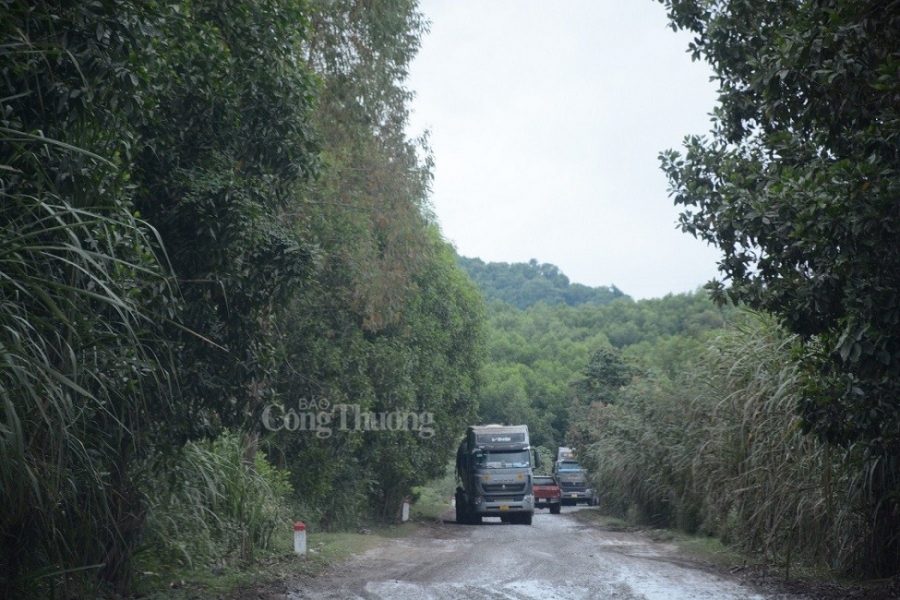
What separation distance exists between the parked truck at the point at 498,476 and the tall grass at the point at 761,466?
965cm

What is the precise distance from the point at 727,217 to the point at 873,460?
389cm

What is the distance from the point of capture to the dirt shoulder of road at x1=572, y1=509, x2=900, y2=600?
1170 cm

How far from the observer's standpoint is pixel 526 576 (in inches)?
543

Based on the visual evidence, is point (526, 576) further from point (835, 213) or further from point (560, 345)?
point (560, 345)

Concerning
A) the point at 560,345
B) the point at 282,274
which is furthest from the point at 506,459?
the point at 560,345

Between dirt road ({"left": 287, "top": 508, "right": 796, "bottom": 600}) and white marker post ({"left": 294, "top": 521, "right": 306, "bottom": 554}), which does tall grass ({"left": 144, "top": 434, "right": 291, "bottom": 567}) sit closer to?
white marker post ({"left": 294, "top": 521, "right": 306, "bottom": 554})

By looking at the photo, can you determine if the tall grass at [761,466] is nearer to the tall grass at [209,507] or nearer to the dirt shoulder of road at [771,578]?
the dirt shoulder of road at [771,578]

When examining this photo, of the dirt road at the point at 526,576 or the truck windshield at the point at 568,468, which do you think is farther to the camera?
the truck windshield at the point at 568,468

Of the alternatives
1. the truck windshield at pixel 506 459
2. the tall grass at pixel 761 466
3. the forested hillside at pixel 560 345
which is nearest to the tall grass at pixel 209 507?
the tall grass at pixel 761 466

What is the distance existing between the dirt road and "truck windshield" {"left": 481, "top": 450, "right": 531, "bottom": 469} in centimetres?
1499

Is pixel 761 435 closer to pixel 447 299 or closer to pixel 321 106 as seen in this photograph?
pixel 321 106

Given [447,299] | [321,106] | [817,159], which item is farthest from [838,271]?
[447,299]

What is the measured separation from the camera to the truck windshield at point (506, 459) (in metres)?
35.3

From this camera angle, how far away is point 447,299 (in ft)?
125
